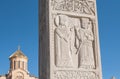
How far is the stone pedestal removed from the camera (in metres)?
5.70

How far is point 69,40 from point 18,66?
32142mm

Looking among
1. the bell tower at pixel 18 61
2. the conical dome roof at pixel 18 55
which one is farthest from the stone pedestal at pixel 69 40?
the conical dome roof at pixel 18 55

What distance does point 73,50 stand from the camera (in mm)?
5934

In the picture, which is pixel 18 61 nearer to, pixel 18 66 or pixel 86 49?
pixel 18 66

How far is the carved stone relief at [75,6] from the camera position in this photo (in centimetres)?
608

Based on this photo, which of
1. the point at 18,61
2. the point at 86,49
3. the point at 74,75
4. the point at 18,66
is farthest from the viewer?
the point at 18,66

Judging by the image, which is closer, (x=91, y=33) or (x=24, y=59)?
(x=91, y=33)

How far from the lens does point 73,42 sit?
19.7 feet

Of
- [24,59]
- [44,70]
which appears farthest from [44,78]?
[24,59]

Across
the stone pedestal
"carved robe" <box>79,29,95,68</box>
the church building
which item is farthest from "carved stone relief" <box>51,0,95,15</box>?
the church building

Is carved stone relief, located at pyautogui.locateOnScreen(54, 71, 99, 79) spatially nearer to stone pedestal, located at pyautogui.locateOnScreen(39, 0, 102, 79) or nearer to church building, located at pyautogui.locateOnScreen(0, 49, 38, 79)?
stone pedestal, located at pyautogui.locateOnScreen(39, 0, 102, 79)

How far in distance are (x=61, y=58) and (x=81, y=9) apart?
1327mm

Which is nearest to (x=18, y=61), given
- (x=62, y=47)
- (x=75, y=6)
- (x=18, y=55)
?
(x=18, y=55)

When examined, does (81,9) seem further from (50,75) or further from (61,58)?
(50,75)
